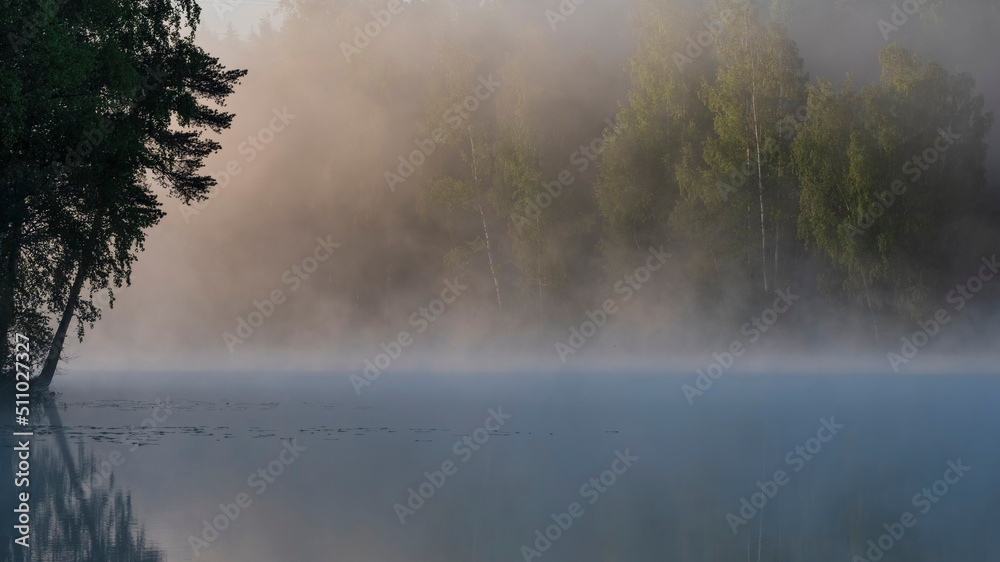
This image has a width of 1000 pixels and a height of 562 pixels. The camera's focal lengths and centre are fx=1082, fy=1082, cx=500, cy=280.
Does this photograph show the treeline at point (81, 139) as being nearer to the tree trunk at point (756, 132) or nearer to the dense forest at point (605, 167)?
the dense forest at point (605, 167)

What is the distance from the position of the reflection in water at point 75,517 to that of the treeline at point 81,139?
7.15 metres

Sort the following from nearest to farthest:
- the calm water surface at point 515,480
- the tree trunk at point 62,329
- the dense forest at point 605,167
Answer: the calm water surface at point 515,480
the tree trunk at point 62,329
the dense forest at point 605,167

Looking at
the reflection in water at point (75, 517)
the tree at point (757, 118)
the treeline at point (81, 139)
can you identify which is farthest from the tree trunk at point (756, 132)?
the reflection in water at point (75, 517)

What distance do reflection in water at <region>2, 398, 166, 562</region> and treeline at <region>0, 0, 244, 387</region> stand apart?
7152 mm

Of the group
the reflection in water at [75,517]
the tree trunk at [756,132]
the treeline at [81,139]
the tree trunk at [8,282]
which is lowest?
the reflection in water at [75,517]

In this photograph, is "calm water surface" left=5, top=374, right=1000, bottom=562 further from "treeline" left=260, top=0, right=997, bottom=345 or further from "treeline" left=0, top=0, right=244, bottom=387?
"treeline" left=260, top=0, right=997, bottom=345

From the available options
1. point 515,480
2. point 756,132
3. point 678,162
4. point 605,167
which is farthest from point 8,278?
point 756,132

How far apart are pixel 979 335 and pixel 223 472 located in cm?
3216

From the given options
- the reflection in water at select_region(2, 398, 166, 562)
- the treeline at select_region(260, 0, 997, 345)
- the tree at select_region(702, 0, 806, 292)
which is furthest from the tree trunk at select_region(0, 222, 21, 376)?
the tree at select_region(702, 0, 806, 292)

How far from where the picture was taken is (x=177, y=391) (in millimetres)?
27812

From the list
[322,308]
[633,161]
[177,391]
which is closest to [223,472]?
[177,391]

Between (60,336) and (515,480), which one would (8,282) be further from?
(515,480)

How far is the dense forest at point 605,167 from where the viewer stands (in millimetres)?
36875

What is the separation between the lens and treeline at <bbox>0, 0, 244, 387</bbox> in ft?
61.0
